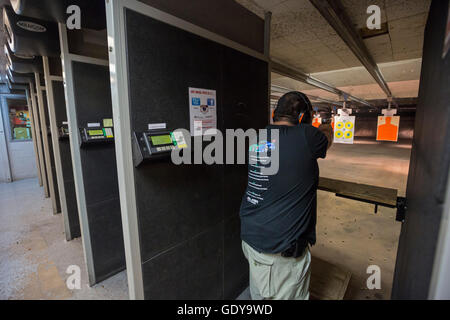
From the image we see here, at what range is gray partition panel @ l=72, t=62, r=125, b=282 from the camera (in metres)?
1.65

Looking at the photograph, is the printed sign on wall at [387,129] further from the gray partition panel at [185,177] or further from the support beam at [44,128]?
the support beam at [44,128]

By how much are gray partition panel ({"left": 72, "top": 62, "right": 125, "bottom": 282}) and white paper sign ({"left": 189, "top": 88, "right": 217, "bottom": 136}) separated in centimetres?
106

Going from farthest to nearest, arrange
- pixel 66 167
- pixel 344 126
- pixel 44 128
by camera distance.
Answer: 1. pixel 344 126
2. pixel 44 128
3. pixel 66 167

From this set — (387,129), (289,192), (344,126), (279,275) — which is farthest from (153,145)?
(387,129)

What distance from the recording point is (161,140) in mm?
938

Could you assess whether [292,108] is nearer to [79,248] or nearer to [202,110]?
[202,110]

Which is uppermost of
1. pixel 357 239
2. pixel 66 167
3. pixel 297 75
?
pixel 297 75

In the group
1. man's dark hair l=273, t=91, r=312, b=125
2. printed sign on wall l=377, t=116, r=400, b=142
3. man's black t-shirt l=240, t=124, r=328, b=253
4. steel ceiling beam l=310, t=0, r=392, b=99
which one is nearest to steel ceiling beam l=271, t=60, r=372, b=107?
steel ceiling beam l=310, t=0, r=392, b=99

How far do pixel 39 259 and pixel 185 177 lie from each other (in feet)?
6.79

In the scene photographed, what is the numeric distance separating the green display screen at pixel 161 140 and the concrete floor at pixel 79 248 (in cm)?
130

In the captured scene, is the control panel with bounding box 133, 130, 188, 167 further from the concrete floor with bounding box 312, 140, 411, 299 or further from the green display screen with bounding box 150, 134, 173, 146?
the concrete floor with bounding box 312, 140, 411, 299

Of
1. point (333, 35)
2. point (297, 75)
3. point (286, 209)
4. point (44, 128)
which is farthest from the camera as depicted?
point (297, 75)

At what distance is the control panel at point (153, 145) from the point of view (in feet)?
2.86

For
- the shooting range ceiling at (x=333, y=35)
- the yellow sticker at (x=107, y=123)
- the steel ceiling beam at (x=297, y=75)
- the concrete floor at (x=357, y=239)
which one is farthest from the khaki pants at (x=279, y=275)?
the steel ceiling beam at (x=297, y=75)
